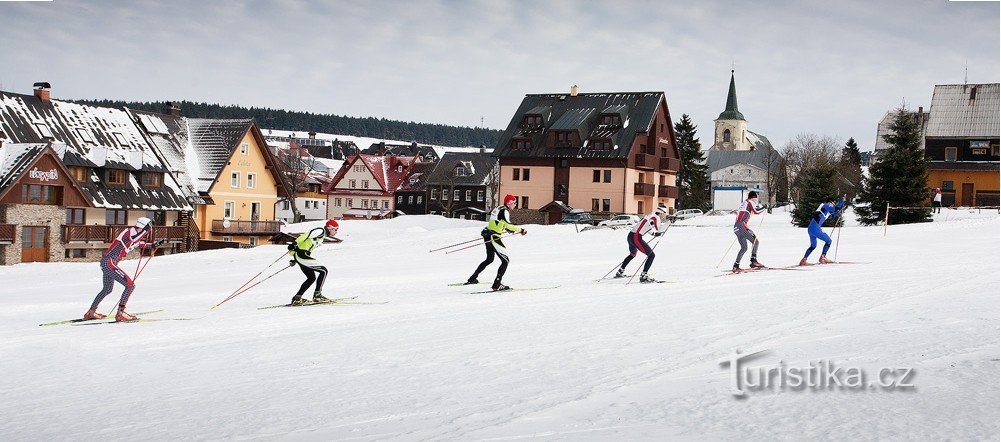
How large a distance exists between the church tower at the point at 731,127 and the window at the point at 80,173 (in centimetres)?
11779

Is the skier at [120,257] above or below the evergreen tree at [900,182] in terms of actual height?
below

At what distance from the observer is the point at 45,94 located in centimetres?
4525

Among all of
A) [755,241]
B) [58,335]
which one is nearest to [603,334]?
[58,335]

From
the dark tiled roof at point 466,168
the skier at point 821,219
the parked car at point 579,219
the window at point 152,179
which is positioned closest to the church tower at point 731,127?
the dark tiled roof at point 466,168

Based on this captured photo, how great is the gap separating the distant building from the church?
43.0 m

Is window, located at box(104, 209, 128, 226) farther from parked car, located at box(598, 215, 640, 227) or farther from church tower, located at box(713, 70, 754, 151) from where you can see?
church tower, located at box(713, 70, 754, 151)

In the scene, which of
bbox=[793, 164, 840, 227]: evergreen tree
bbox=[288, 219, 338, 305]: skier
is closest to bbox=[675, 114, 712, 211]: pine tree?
bbox=[793, 164, 840, 227]: evergreen tree

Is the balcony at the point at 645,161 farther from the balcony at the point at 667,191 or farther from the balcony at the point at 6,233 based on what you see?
the balcony at the point at 6,233

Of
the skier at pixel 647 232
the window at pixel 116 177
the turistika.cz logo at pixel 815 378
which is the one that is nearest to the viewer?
the turistika.cz logo at pixel 815 378

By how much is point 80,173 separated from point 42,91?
628cm

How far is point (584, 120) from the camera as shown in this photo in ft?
200

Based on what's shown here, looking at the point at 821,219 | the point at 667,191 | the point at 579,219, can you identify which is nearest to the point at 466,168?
the point at 667,191

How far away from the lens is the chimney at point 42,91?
147 feet

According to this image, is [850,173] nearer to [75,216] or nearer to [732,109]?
[732,109]
